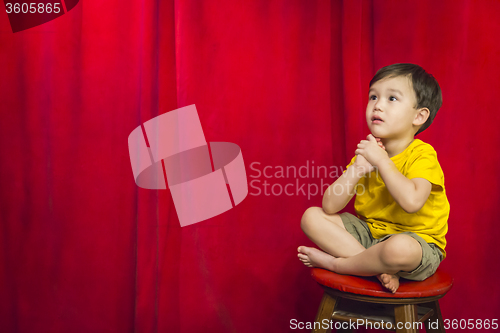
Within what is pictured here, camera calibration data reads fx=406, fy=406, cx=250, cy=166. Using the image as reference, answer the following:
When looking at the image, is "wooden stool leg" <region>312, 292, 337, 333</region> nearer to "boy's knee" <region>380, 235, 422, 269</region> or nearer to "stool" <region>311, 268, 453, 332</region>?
"stool" <region>311, 268, 453, 332</region>

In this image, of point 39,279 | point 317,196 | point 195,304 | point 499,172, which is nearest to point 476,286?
point 499,172

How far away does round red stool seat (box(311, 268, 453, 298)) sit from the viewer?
77 cm

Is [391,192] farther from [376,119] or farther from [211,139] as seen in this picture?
[211,139]

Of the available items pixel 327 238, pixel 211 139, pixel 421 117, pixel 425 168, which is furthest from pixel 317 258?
pixel 211 139

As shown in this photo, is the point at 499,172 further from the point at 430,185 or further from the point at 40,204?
the point at 40,204

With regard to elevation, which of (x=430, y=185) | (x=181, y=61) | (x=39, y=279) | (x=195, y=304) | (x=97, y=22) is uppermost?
(x=97, y=22)

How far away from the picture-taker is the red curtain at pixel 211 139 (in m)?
1.24

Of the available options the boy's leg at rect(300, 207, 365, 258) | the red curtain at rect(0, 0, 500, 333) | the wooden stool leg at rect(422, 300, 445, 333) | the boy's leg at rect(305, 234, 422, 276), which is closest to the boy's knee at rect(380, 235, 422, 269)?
the boy's leg at rect(305, 234, 422, 276)

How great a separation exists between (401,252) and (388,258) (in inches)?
1.0

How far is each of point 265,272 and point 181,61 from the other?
0.72 m

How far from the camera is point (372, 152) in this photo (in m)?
0.87

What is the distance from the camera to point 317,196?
1.32m

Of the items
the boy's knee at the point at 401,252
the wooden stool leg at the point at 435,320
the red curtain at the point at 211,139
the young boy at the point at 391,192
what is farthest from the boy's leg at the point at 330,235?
the red curtain at the point at 211,139

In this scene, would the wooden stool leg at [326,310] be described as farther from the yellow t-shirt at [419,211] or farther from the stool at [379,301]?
the yellow t-shirt at [419,211]
